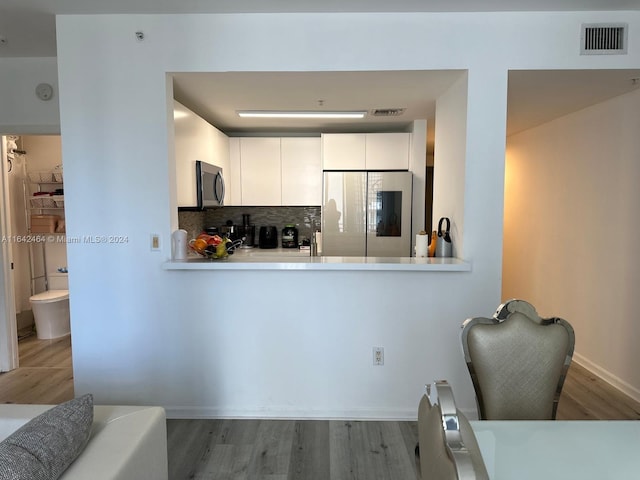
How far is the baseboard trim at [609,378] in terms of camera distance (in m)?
2.78

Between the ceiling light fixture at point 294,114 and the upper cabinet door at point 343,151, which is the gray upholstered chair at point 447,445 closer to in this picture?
the ceiling light fixture at point 294,114

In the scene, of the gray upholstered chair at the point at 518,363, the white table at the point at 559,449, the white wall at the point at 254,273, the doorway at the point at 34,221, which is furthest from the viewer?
the doorway at the point at 34,221

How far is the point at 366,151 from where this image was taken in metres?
4.02

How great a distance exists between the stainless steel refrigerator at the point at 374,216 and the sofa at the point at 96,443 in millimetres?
2746

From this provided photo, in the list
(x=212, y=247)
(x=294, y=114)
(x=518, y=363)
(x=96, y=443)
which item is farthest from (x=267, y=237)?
(x=96, y=443)

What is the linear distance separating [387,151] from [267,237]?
1.74 meters

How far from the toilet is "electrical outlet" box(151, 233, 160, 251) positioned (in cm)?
240

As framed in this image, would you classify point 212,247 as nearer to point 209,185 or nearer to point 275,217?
point 209,185

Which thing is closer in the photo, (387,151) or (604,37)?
(604,37)

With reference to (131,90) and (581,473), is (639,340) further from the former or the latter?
(131,90)

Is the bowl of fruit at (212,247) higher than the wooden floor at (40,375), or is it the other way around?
the bowl of fruit at (212,247)

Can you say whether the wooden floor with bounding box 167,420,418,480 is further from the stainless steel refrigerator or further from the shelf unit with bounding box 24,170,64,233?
the shelf unit with bounding box 24,170,64,233

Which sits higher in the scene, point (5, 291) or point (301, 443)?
point (5, 291)

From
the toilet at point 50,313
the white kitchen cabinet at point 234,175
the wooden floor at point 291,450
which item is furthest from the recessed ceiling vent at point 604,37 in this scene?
the toilet at point 50,313
